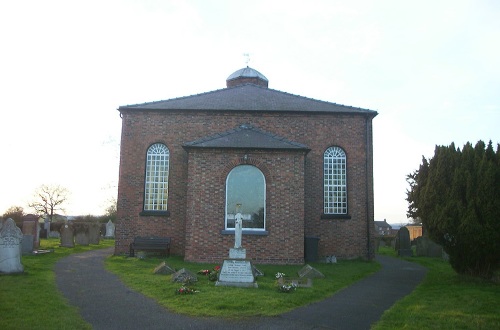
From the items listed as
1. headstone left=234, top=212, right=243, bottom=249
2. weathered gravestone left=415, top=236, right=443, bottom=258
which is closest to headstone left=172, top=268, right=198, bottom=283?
headstone left=234, top=212, right=243, bottom=249

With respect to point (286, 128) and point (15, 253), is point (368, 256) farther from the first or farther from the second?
point (15, 253)

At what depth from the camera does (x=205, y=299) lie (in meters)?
9.60

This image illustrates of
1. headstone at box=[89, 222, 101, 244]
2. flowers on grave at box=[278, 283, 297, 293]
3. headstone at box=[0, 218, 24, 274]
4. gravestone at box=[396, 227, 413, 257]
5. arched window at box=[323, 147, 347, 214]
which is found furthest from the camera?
headstone at box=[89, 222, 101, 244]

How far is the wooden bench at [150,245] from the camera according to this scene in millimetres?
18688

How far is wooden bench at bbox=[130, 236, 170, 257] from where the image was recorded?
1869 centimetres

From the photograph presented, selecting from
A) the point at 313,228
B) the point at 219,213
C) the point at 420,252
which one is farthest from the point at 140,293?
the point at 420,252

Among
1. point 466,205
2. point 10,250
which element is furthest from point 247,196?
point 10,250

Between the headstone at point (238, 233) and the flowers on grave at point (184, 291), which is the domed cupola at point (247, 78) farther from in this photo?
the flowers on grave at point (184, 291)

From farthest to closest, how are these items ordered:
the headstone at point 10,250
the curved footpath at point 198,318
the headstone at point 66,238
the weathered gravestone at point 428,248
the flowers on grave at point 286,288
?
the headstone at point 66,238
the weathered gravestone at point 428,248
the headstone at point 10,250
the flowers on grave at point 286,288
the curved footpath at point 198,318

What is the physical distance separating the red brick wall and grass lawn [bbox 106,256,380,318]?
11.5 ft

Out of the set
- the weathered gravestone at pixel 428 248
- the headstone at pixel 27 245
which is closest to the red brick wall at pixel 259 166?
the headstone at pixel 27 245

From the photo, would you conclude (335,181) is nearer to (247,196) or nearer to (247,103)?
(247,196)

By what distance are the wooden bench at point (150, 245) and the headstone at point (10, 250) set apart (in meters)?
5.77

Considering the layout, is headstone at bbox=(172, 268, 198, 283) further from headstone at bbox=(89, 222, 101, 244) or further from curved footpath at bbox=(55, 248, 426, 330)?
headstone at bbox=(89, 222, 101, 244)
